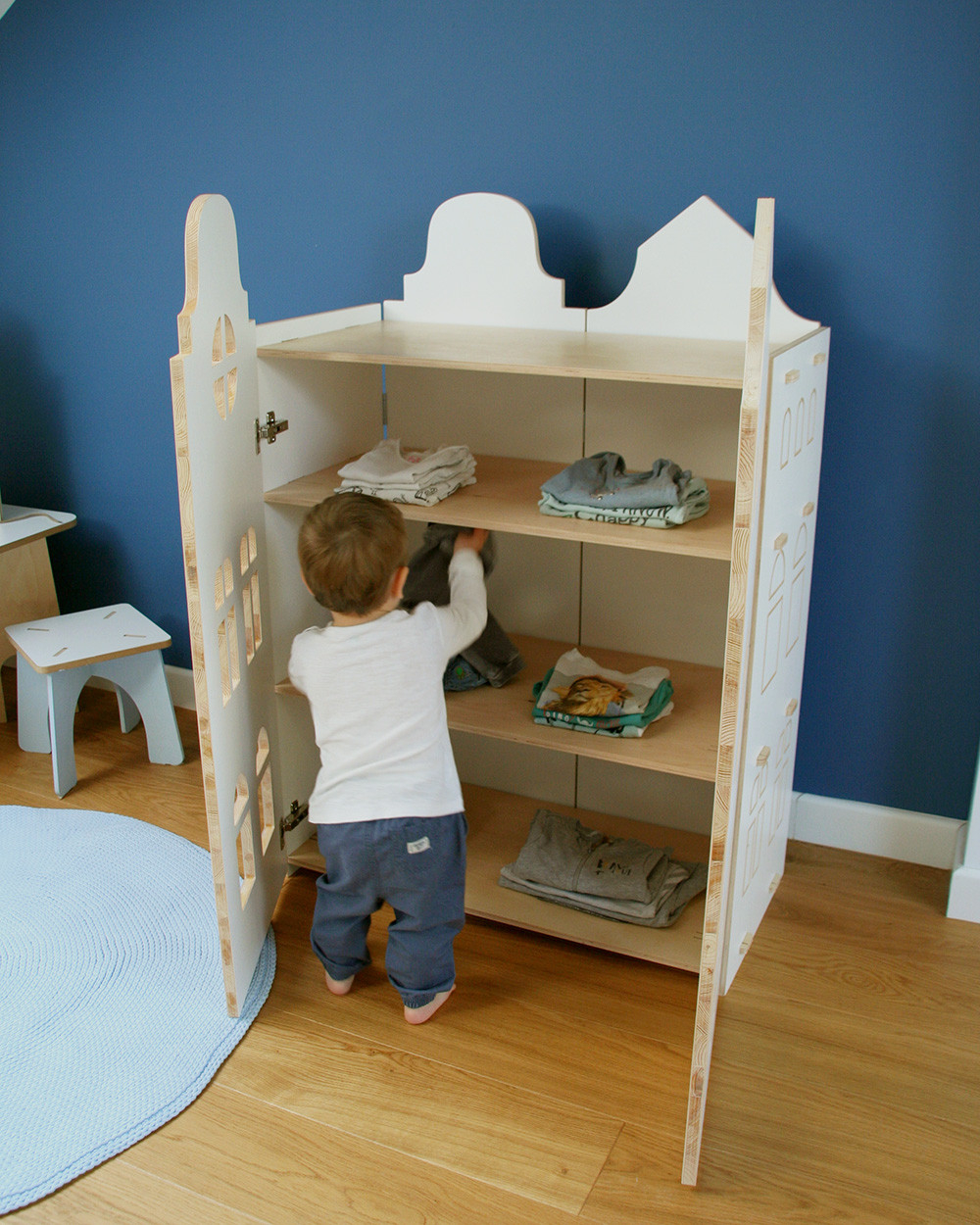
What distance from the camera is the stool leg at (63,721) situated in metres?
2.58

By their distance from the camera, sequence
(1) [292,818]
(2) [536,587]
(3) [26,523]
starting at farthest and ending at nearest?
(3) [26,523], (2) [536,587], (1) [292,818]

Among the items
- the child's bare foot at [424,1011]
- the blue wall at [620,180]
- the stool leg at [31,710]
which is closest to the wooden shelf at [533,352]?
the blue wall at [620,180]

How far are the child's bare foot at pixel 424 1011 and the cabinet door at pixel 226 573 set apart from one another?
30cm

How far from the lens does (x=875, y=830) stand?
2344mm

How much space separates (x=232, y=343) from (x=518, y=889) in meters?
1.17

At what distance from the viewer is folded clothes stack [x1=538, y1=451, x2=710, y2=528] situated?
1.77m

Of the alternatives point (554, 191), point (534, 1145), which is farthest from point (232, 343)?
point (534, 1145)

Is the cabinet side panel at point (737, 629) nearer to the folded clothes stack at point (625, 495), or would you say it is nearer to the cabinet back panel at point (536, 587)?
the folded clothes stack at point (625, 495)

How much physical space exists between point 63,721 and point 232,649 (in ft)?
3.15

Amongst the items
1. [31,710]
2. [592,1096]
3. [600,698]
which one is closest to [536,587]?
[600,698]

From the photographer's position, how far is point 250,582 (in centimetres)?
196

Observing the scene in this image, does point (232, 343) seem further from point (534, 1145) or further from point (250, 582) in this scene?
point (534, 1145)

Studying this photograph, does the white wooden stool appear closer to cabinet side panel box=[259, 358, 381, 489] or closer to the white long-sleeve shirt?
cabinet side panel box=[259, 358, 381, 489]

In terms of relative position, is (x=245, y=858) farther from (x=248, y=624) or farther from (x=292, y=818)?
(x=248, y=624)
